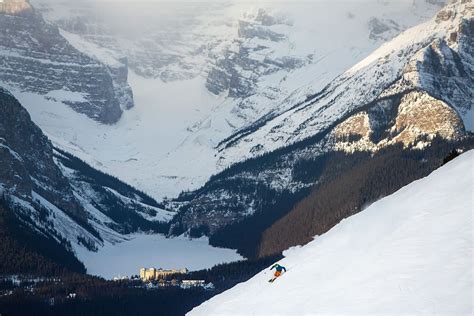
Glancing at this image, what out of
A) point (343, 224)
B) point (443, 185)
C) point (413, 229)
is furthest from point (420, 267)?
point (343, 224)

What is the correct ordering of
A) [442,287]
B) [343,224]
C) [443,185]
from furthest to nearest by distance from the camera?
[343,224], [443,185], [442,287]

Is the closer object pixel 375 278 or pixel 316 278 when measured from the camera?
pixel 375 278

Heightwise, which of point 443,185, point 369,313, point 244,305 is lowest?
point 244,305

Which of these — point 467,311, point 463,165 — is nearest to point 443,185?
point 463,165

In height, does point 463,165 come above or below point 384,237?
above

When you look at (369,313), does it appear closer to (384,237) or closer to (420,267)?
(420,267)

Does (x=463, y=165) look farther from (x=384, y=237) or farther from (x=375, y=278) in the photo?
(x=375, y=278)

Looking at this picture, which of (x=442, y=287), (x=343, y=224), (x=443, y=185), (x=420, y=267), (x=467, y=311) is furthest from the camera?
(x=343, y=224)
